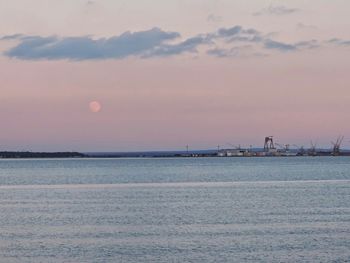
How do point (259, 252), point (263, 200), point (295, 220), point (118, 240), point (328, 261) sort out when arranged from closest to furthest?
point (328, 261), point (259, 252), point (118, 240), point (295, 220), point (263, 200)

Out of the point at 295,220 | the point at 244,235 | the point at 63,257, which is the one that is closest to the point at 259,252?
the point at 244,235

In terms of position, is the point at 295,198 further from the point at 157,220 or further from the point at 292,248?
the point at 292,248

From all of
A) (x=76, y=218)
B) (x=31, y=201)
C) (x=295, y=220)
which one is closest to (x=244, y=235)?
(x=295, y=220)

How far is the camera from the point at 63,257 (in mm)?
45406

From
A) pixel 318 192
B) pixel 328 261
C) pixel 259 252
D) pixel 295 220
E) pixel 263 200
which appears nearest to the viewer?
pixel 328 261

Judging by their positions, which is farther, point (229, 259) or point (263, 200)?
point (263, 200)

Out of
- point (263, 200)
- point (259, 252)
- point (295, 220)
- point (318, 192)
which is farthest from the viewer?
point (318, 192)

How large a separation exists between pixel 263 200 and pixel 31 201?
2568 cm

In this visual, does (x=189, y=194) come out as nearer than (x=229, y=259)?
No

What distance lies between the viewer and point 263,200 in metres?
87.4

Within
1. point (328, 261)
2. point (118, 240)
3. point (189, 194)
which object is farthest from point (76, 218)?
point (189, 194)

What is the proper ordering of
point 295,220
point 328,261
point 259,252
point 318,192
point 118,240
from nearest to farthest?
point 328,261
point 259,252
point 118,240
point 295,220
point 318,192

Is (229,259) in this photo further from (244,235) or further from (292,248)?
(244,235)

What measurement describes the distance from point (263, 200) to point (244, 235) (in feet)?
111
